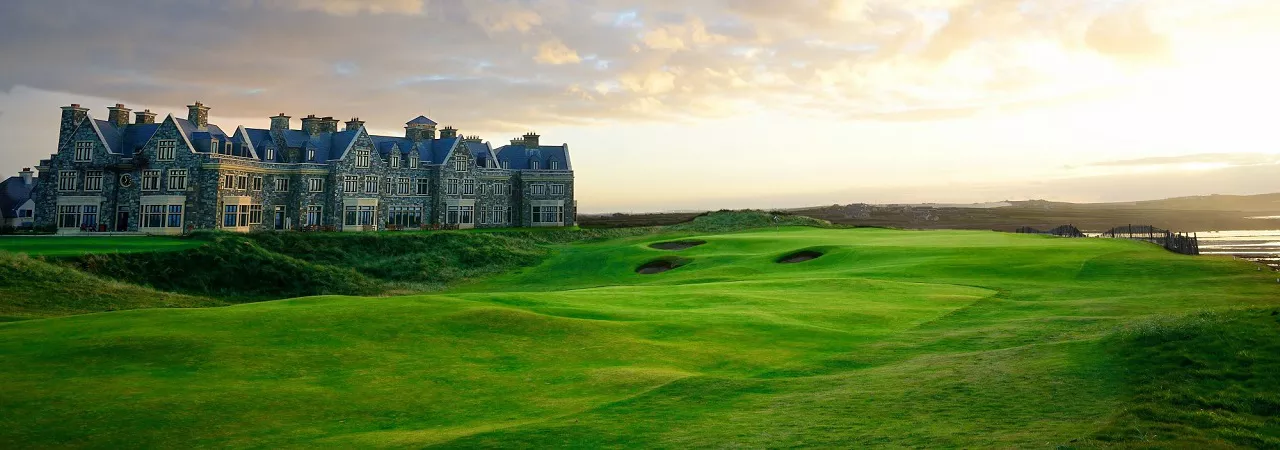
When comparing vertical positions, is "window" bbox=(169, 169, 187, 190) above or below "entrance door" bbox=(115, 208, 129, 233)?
above

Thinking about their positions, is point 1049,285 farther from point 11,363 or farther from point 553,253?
point 553,253

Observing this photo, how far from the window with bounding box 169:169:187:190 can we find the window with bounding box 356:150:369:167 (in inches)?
677

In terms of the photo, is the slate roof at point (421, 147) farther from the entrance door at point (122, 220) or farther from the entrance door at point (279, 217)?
the entrance door at point (122, 220)

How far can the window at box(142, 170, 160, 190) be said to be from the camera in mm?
74875

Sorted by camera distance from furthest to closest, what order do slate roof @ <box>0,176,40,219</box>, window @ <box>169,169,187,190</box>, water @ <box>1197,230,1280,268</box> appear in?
1. slate roof @ <box>0,176,40,219</box>
2. window @ <box>169,169,187,190</box>
3. water @ <box>1197,230,1280,268</box>

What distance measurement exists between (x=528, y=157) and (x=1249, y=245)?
81211 mm

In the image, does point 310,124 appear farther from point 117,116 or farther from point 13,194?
point 13,194

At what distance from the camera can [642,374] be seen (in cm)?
1658

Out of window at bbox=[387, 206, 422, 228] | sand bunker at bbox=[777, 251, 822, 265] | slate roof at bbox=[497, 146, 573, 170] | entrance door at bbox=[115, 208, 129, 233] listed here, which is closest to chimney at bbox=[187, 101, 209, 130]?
entrance door at bbox=[115, 208, 129, 233]

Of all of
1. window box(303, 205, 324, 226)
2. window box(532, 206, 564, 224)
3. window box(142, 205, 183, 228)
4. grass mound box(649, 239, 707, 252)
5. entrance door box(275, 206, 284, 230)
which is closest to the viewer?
grass mound box(649, 239, 707, 252)

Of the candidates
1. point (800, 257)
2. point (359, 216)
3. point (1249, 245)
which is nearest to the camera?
point (800, 257)

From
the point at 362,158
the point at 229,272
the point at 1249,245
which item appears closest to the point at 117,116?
the point at 362,158

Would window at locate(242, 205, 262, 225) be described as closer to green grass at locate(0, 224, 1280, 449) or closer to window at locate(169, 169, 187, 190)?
window at locate(169, 169, 187, 190)

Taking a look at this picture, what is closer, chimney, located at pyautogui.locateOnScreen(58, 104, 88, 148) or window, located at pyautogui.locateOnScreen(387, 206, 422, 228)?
chimney, located at pyautogui.locateOnScreen(58, 104, 88, 148)
